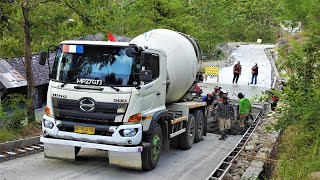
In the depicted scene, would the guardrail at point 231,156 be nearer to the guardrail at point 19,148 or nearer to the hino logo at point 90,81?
the hino logo at point 90,81

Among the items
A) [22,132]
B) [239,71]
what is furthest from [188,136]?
[239,71]

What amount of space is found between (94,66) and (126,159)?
2194 mm

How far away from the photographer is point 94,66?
9133 millimetres

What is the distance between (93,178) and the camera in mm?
8883

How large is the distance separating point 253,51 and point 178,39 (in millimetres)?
36245

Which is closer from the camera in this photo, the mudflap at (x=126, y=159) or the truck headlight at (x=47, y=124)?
the mudflap at (x=126, y=159)

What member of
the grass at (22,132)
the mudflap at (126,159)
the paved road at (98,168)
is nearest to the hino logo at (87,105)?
the mudflap at (126,159)

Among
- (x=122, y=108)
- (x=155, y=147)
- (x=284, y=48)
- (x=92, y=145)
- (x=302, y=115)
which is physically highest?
(x=284, y=48)

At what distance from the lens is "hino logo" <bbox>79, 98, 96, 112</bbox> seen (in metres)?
8.80

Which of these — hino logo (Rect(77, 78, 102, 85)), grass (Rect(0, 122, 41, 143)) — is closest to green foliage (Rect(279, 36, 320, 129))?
hino logo (Rect(77, 78, 102, 85))

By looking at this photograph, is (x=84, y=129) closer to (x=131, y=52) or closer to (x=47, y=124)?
(x=47, y=124)

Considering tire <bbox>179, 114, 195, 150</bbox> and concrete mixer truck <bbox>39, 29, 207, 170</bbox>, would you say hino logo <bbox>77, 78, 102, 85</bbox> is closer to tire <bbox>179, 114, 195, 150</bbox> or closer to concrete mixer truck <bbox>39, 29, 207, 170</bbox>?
concrete mixer truck <bbox>39, 29, 207, 170</bbox>

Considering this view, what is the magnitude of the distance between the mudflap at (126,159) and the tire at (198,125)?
14.3 ft

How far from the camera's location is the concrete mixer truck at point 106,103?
8766 millimetres
